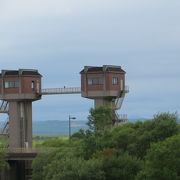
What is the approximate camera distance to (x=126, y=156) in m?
57.6

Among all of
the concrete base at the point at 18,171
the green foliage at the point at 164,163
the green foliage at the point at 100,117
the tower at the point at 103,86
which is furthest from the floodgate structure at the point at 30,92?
the green foliage at the point at 164,163

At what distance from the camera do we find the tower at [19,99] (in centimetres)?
11112

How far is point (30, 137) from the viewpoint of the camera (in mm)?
113625

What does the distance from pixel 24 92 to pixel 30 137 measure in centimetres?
822

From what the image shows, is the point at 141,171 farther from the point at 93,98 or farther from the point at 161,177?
the point at 93,98

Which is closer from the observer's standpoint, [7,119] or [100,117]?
[100,117]

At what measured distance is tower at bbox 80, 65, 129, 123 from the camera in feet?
351

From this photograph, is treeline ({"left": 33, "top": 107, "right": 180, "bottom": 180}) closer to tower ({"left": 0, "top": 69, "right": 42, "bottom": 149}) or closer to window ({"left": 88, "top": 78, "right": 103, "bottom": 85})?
window ({"left": 88, "top": 78, "right": 103, "bottom": 85})

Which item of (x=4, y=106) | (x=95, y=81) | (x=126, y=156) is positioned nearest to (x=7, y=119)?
(x=4, y=106)

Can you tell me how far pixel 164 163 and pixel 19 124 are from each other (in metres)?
64.0

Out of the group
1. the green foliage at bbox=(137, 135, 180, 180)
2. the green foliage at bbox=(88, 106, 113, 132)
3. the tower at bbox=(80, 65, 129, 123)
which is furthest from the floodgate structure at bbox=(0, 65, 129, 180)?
the green foliage at bbox=(137, 135, 180, 180)

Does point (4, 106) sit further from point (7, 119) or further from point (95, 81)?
point (95, 81)

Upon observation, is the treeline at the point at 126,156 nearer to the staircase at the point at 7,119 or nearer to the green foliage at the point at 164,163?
the green foliage at the point at 164,163

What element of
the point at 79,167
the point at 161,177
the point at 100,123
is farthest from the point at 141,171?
the point at 100,123
